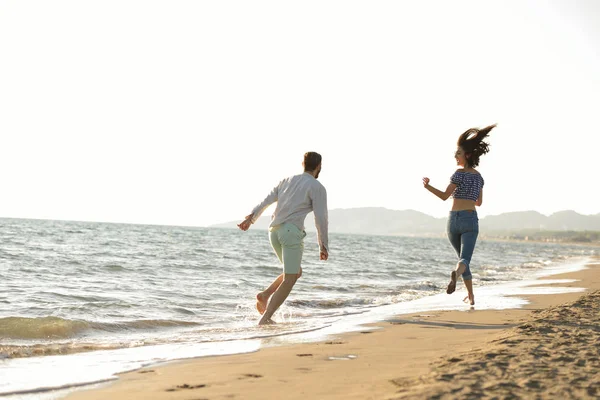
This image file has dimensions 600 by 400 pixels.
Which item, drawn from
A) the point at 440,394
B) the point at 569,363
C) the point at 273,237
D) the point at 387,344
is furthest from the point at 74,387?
the point at 273,237

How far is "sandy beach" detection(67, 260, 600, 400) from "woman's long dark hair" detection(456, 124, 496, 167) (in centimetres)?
257

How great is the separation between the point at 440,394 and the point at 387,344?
2247 millimetres

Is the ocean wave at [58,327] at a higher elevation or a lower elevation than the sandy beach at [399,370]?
lower

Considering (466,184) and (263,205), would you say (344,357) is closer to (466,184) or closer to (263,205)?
(263,205)

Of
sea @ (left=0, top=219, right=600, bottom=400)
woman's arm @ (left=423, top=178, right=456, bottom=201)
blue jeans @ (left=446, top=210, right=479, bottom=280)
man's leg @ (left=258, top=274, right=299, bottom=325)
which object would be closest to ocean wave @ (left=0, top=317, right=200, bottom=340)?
sea @ (left=0, top=219, right=600, bottom=400)

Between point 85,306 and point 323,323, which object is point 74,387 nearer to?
point 323,323

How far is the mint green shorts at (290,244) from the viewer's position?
624cm

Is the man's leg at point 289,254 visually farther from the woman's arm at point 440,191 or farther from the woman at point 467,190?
the woman at point 467,190

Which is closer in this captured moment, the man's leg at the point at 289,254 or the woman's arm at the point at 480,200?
the man's leg at the point at 289,254

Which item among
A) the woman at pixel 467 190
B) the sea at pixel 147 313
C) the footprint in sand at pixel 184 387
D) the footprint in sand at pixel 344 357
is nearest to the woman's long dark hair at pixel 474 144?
the woman at pixel 467 190

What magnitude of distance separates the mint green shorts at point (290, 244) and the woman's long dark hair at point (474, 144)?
242 centimetres

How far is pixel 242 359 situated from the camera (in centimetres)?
426

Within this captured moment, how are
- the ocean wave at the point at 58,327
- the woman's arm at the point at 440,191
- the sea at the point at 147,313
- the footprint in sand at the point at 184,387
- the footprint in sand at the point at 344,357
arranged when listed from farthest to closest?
the woman's arm at the point at 440,191
the ocean wave at the point at 58,327
the sea at the point at 147,313
the footprint in sand at the point at 344,357
the footprint in sand at the point at 184,387

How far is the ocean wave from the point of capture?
6.00m
